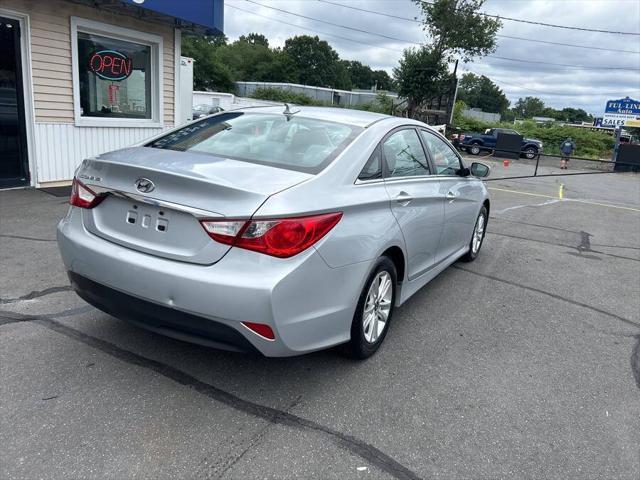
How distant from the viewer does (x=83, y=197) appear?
307 cm

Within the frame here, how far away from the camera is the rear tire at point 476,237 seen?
5852mm

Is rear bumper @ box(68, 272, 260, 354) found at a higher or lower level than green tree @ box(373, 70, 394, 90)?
lower

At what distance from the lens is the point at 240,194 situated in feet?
8.40

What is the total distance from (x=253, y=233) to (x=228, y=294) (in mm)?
320

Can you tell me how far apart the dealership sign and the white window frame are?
2725 cm

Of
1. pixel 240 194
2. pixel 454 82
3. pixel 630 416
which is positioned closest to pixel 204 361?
pixel 240 194

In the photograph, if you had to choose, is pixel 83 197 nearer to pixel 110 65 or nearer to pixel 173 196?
pixel 173 196

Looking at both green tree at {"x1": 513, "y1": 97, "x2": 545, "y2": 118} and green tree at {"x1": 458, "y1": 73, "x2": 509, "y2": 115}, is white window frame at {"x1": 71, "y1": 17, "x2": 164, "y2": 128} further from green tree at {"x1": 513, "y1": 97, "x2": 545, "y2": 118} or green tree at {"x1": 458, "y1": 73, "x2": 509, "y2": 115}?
green tree at {"x1": 513, "y1": 97, "x2": 545, "y2": 118}

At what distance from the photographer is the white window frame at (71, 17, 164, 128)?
27.5ft

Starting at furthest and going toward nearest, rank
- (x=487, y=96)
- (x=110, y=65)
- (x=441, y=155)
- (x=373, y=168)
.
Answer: (x=487, y=96), (x=110, y=65), (x=441, y=155), (x=373, y=168)

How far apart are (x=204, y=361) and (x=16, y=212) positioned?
15.7 ft

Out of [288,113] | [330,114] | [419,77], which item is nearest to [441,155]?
[330,114]

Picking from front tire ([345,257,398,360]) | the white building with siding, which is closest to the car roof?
front tire ([345,257,398,360])

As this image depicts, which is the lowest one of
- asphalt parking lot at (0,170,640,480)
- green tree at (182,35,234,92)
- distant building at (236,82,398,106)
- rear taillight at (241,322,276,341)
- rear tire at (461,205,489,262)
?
asphalt parking lot at (0,170,640,480)
